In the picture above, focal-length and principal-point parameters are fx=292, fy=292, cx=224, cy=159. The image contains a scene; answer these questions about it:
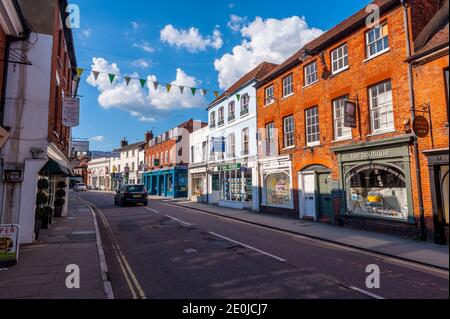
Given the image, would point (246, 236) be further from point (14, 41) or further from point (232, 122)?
point (232, 122)

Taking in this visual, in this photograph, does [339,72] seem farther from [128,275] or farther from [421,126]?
[128,275]

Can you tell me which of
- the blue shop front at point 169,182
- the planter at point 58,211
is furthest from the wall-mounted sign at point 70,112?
the blue shop front at point 169,182

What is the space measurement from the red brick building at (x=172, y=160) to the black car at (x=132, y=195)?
10941mm

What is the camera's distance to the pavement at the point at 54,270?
5.29m

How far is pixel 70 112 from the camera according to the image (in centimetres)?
1270

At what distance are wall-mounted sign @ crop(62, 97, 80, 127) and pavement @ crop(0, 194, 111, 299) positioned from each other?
15.5ft

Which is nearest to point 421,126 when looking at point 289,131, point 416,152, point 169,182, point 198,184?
point 416,152

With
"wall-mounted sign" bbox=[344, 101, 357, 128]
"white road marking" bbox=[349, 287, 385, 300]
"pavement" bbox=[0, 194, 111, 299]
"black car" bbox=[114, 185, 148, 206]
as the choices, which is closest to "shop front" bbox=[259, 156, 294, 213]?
"wall-mounted sign" bbox=[344, 101, 357, 128]

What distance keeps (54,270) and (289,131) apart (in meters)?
14.0

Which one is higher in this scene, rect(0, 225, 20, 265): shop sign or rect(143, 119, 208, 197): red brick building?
rect(143, 119, 208, 197): red brick building

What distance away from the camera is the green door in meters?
14.4

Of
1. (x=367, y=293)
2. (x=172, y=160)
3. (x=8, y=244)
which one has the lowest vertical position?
(x=367, y=293)

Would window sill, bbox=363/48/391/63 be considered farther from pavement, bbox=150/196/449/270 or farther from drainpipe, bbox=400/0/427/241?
pavement, bbox=150/196/449/270
